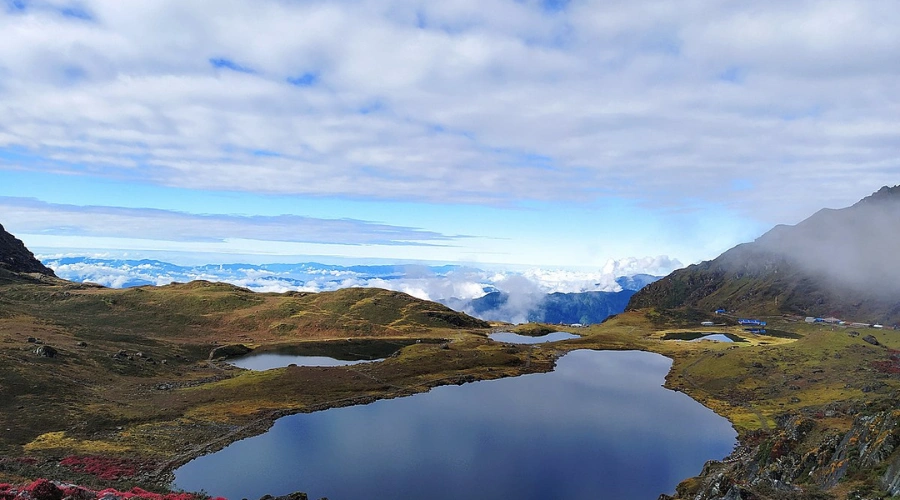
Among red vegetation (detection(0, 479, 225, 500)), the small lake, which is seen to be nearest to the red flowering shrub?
red vegetation (detection(0, 479, 225, 500))

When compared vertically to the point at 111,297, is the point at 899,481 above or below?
below

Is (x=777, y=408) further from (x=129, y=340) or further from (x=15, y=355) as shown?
(x=129, y=340)

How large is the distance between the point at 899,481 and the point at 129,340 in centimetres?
16573

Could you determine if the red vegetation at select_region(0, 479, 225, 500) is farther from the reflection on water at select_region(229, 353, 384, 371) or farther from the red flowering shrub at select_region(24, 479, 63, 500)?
the reflection on water at select_region(229, 353, 384, 371)

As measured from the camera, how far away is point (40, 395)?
8631cm

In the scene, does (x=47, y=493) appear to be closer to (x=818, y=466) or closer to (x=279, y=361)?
(x=818, y=466)

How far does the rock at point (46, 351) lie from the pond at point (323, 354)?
1749 inches

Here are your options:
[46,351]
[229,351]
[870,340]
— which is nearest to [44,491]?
[46,351]

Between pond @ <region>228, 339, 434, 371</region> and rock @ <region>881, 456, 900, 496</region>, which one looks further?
pond @ <region>228, 339, 434, 371</region>

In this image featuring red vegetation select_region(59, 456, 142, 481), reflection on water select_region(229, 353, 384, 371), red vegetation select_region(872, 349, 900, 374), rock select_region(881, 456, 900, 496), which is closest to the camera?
rock select_region(881, 456, 900, 496)

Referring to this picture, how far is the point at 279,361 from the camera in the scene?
490 ft

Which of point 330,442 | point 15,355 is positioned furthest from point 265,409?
point 15,355

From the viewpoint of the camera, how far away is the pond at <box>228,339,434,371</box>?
146000 millimetres

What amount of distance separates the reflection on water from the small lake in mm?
42054
